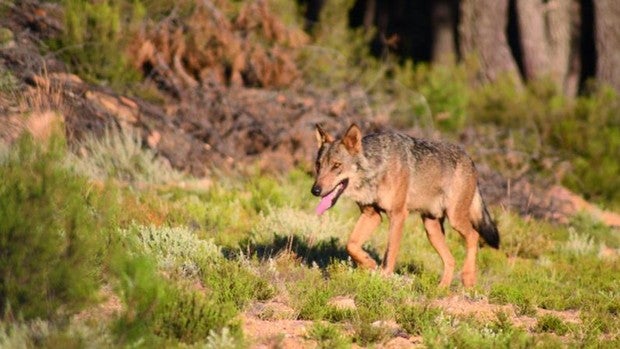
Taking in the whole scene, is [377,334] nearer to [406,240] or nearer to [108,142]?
[406,240]

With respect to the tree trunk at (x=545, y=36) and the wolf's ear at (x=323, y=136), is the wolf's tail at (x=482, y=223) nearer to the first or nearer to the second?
the wolf's ear at (x=323, y=136)

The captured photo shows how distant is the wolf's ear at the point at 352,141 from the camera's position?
804 cm

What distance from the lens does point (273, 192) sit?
11281 millimetres

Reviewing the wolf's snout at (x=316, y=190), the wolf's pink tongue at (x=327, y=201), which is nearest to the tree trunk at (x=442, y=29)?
the wolf's pink tongue at (x=327, y=201)

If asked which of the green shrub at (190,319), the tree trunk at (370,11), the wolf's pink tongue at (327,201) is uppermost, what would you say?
the tree trunk at (370,11)

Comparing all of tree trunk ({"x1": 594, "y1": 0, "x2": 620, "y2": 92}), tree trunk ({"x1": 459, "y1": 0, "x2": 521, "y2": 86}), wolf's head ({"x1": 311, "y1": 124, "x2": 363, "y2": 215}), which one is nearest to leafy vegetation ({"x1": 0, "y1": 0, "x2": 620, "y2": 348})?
wolf's head ({"x1": 311, "y1": 124, "x2": 363, "y2": 215})

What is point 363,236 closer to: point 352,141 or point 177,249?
point 352,141

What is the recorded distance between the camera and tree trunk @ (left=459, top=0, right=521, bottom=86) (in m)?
19.5

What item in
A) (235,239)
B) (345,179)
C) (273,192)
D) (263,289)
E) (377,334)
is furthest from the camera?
(273,192)

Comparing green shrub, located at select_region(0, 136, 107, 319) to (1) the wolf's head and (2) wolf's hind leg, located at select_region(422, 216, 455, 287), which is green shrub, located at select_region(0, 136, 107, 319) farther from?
(2) wolf's hind leg, located at select_region(422, 216, 455, 287)

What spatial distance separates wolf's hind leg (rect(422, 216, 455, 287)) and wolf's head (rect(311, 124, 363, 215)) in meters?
1.25

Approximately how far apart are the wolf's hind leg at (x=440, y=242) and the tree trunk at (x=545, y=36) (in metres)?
11.5

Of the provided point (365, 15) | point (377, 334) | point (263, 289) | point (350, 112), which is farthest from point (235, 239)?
point (365, 15)

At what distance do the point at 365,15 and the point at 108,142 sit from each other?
1556 centimetres
